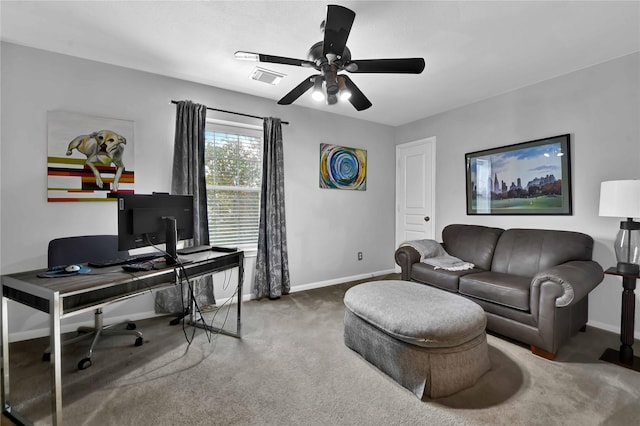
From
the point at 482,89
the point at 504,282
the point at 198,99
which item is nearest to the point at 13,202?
the point at 198,99

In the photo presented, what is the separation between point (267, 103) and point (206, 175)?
4.04 feet

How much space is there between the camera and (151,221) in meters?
2.00

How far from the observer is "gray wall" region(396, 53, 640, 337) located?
101 inches

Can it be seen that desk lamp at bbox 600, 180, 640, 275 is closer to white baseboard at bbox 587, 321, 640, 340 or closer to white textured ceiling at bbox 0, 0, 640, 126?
white baseboard at bbox 587, 321, 640, 340

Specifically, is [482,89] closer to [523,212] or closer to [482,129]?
[482,129]

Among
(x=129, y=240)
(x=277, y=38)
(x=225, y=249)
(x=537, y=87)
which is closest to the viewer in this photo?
(x=129, y=240)

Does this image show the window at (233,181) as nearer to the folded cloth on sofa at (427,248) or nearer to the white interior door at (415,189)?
the folded cloth on sofa at (427,248)

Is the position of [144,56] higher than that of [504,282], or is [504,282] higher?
[144,56]

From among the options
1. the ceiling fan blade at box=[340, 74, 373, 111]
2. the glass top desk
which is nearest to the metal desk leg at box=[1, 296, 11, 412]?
the glass top desk

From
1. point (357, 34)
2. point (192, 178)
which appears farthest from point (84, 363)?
point (357, 34)

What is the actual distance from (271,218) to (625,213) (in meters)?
3.21

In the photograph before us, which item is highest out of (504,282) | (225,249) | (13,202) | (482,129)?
(482,129)

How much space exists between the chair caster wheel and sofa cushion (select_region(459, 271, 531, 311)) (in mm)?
3158

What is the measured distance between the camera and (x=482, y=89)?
3307mm
